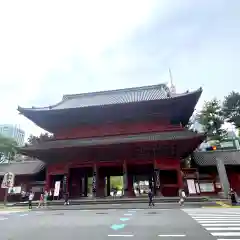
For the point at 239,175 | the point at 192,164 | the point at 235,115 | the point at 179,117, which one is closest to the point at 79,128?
the point at 179,117

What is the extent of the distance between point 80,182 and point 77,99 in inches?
421

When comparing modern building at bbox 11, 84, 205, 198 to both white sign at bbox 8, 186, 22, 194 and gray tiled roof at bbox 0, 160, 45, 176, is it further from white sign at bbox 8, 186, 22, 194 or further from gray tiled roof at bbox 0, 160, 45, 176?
white sign at bbox 8, 186, 22, 194

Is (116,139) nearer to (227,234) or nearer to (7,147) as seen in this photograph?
(227,234)

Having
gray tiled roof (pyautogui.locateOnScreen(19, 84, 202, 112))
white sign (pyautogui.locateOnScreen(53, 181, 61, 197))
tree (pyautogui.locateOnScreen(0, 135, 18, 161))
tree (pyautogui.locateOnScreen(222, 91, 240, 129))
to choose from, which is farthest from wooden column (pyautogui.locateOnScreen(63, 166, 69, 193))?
tree (pyautogui.locateOnScreen(222, 91, 240, 129))

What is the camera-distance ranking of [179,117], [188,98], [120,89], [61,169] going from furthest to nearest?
1. [120,89]
2. [179,117]
3. [61,169]
4. [188,98]

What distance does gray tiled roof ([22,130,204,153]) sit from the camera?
22.3 meters

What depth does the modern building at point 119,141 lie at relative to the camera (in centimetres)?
2314

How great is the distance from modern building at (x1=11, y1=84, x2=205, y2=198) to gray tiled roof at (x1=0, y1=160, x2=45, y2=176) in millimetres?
581

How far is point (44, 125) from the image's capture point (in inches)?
1113

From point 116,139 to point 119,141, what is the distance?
3.30 ft

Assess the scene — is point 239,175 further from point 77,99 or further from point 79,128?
point 77,99

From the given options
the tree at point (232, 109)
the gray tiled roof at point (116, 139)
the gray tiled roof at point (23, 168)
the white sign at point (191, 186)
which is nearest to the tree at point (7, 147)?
the gray tiled roof at point (23, 168)

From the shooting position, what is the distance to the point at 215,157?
90.1 feet

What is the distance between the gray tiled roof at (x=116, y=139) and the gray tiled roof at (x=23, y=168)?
4.99 m
